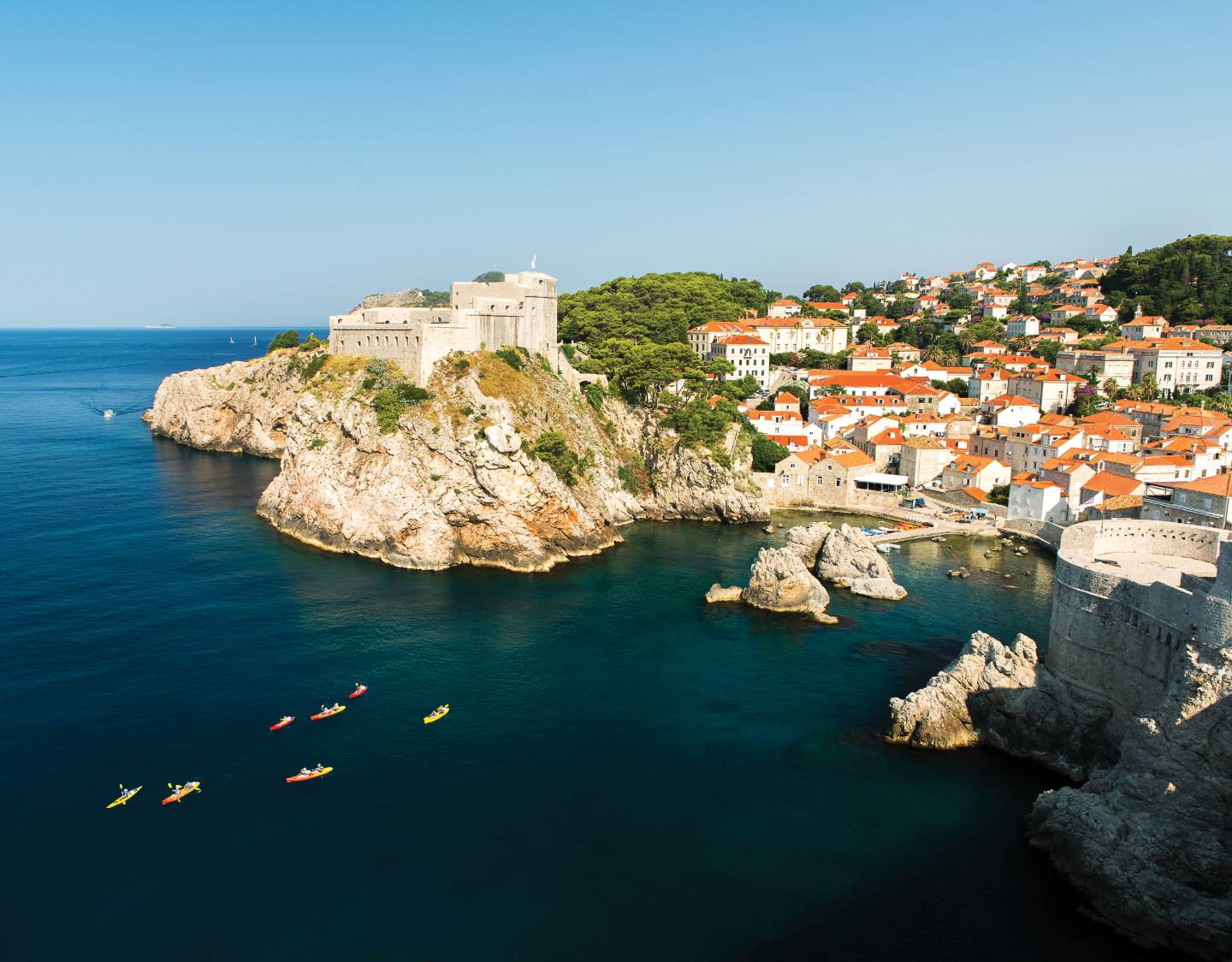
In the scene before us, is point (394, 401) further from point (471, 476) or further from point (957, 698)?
point (957, 698)

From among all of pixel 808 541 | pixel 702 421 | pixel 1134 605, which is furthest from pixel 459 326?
pixel 1134 605

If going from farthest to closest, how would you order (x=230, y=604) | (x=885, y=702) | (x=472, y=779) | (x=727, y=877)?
(x=230, y=604)
(x=885, y=702)
(x=472, y=779)
(x=727, y=877)

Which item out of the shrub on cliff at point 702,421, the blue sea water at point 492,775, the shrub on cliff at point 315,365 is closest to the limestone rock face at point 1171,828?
the blue sea water at point 492,775

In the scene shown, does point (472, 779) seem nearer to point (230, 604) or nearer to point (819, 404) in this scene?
point (230, 604)

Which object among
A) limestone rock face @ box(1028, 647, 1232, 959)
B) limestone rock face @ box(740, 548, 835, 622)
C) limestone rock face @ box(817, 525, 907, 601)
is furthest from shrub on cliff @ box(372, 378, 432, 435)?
limestone rock face @ box(1028, 647, 1232, 959)

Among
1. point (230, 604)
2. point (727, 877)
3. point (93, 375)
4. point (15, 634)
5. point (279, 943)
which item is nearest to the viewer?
point (279, 943)

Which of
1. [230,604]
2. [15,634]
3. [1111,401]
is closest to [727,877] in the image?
[230,604]

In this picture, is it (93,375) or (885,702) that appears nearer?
(885,702)

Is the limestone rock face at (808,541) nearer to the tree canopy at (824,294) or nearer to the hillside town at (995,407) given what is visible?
the hillside town at (995,407)
